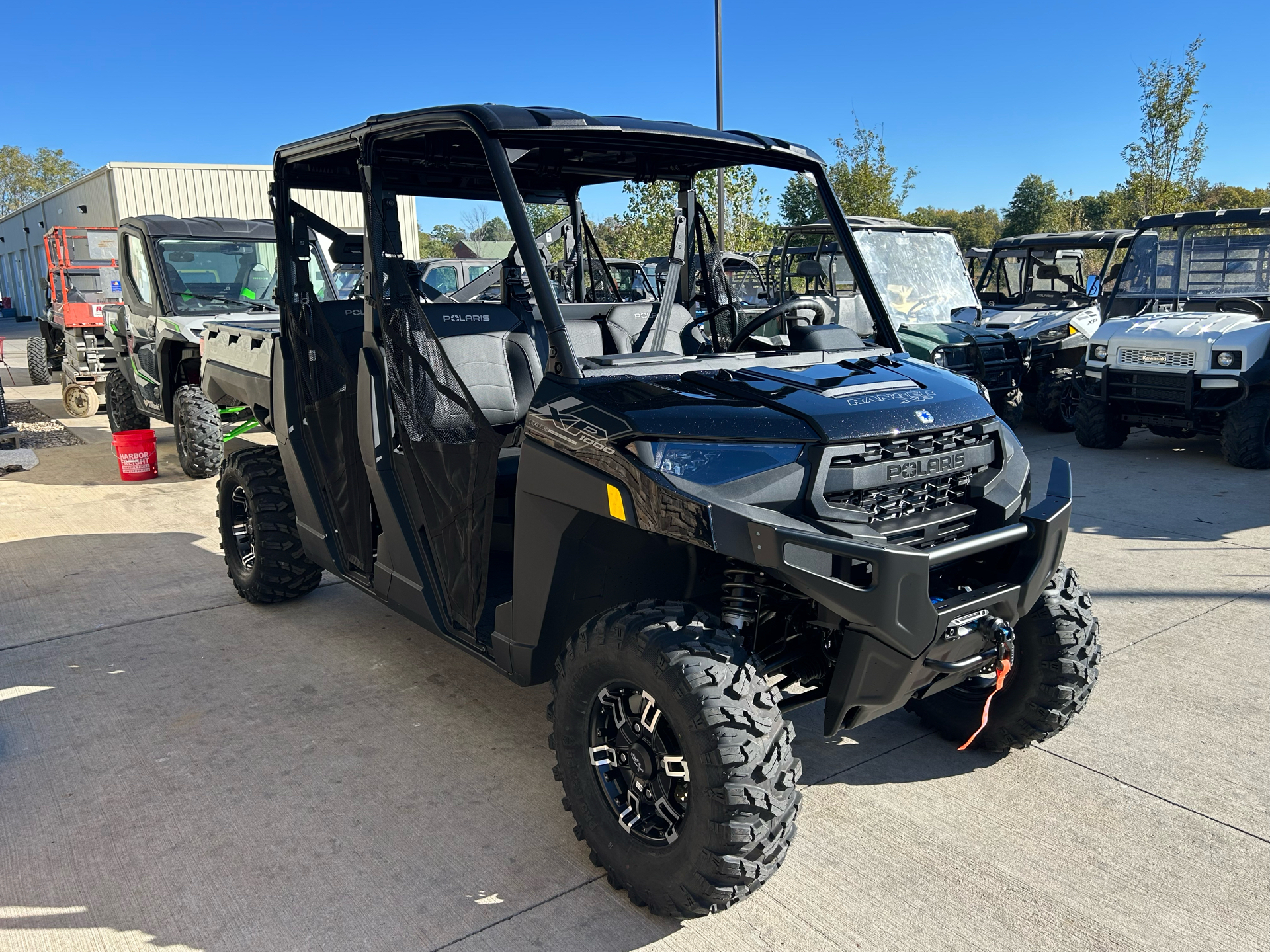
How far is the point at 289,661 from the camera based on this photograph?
13.9ft

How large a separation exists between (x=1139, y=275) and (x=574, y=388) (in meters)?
8.68

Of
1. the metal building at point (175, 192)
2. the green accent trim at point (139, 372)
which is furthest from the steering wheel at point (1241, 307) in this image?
the metal building at point (175, 192)

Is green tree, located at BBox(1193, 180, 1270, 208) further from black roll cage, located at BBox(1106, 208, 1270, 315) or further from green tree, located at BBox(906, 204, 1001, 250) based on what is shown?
black roll cage, located at BBox(1106, 208, 1270, 315)

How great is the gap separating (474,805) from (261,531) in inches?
85.2

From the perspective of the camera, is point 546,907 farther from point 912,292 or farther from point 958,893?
point 912,292

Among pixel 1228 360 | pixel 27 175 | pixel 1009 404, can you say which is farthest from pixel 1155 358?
pixel 27 175

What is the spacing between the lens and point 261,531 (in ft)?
15.1

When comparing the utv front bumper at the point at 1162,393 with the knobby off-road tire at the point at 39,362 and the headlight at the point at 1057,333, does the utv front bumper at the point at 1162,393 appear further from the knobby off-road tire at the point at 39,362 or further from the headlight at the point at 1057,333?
the knobby off-road tire at the point at 39,362

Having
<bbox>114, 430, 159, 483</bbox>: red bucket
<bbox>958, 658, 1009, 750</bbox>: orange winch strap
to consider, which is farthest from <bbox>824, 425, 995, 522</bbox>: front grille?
<bbox>114, 430, 159, 483</bbox>: red bucket

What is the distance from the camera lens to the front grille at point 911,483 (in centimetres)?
247

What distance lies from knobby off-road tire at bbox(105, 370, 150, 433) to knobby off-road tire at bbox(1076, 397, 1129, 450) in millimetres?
9202

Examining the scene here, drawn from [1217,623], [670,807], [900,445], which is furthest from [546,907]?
[1217,623]

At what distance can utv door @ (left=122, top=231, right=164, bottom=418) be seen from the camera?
8.77 meters

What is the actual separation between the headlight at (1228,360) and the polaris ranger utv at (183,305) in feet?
23.9
